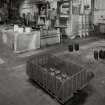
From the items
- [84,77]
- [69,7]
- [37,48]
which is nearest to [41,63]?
[84,77]

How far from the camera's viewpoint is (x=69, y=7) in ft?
43.7

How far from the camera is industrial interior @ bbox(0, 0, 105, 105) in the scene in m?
4.34

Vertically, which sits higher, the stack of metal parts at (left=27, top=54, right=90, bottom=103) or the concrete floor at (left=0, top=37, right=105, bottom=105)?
the stack of metal parts at (left=27, top=54, right=90, bottom=103)

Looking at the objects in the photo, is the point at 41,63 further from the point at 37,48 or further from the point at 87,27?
the point at 87,27

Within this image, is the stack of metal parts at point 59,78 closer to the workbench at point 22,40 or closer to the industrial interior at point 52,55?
the industrial interior at point 52,55

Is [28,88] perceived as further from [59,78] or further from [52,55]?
[52,55]

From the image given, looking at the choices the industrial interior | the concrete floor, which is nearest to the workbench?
the industrial interior

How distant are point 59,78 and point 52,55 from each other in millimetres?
1704

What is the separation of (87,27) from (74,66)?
35.0ft

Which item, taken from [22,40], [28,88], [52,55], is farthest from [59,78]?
[22,40]

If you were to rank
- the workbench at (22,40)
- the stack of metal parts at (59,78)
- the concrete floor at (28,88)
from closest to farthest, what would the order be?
the stack of metal parts at (59,78)
the concrete floor at (28,88)
the workbench at (22,40)

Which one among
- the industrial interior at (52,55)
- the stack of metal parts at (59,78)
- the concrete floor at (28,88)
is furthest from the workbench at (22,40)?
the stack of metal parts at (59,78)

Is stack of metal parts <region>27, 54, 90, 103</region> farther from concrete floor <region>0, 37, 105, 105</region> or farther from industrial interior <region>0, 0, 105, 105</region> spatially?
concrete floor <region>0, 37, 105, 105</region>

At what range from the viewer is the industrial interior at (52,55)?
4340 millimetres
